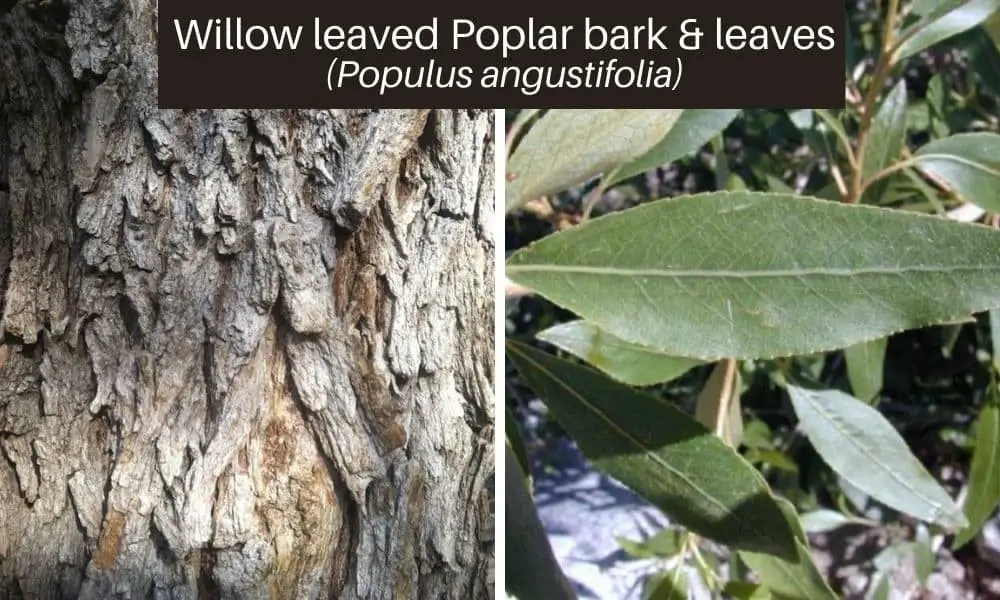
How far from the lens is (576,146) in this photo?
508mm

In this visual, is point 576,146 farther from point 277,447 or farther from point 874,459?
point 874,459

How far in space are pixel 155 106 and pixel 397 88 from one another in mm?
105

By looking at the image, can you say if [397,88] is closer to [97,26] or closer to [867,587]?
[97,26]

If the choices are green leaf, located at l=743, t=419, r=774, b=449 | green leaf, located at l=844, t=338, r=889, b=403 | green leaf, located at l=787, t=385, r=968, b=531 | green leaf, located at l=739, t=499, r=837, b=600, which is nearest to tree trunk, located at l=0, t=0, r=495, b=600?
green leaf, located at l=739, t=499, r=837, b=600

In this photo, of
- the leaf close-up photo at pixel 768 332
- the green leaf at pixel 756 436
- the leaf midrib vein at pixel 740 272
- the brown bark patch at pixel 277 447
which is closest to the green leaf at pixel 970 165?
the leaf close-up photo at pixel 768 332

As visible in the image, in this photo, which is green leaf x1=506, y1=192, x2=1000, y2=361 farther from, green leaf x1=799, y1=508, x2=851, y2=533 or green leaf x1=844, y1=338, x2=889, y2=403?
green leaf x1=799, y1=508, x2=851, y2=533

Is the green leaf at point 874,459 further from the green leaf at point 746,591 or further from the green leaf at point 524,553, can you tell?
the green leaf at point 524,553

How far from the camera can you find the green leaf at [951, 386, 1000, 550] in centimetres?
80

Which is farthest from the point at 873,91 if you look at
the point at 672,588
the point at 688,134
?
the point at 672,588

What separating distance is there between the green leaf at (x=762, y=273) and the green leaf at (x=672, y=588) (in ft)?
0.89

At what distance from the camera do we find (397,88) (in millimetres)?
409

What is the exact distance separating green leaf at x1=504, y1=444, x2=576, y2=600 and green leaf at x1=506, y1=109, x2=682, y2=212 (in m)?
0.15

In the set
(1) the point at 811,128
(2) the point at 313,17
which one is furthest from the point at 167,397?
(1) the point at 811,128

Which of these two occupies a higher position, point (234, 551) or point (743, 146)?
point (743, 146)
